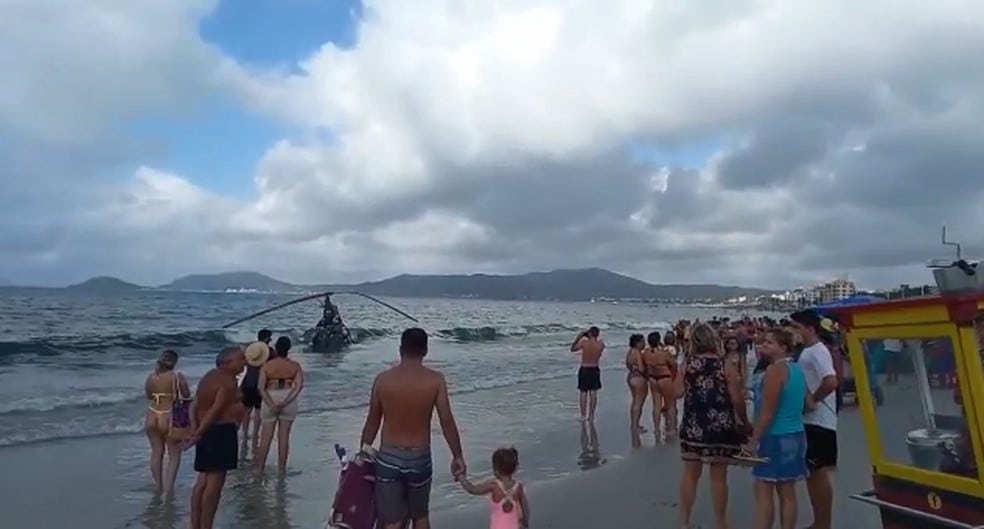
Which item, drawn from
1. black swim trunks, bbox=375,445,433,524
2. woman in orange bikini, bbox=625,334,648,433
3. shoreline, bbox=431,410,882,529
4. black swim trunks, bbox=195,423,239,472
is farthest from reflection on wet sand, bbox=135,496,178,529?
woman in orange bikini, bbox=625,334,648,433

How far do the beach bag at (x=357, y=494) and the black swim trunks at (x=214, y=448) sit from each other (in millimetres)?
1565

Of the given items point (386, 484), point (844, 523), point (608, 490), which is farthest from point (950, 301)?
point (608, 490)

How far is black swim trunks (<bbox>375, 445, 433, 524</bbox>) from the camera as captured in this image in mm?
5598

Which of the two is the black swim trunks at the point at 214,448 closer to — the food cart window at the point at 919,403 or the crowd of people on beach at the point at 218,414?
the crowd of people on beach at the point at 218,414

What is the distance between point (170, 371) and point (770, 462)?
6446 millimetres

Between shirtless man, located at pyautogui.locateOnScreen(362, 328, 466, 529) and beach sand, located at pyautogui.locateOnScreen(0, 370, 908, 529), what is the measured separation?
2.35 meters

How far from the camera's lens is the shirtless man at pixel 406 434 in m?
5.62

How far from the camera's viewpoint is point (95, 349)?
3553cm

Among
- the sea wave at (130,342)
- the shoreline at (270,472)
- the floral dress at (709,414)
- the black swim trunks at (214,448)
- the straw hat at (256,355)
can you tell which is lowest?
the shoreline at (270,472)

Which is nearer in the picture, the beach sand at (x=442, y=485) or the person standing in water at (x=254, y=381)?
the beach sand at (x=442, y=485)

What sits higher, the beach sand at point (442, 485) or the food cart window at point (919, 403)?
the food cart window at point (919, 403)

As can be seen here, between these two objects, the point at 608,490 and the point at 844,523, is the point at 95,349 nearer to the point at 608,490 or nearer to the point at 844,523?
the point at 608,490

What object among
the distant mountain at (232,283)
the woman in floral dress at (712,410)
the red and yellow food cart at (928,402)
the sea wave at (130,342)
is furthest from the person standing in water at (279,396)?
the distant mountain at (232,283)

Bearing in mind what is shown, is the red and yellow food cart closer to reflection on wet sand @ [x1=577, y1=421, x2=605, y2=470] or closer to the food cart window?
the food cart window
